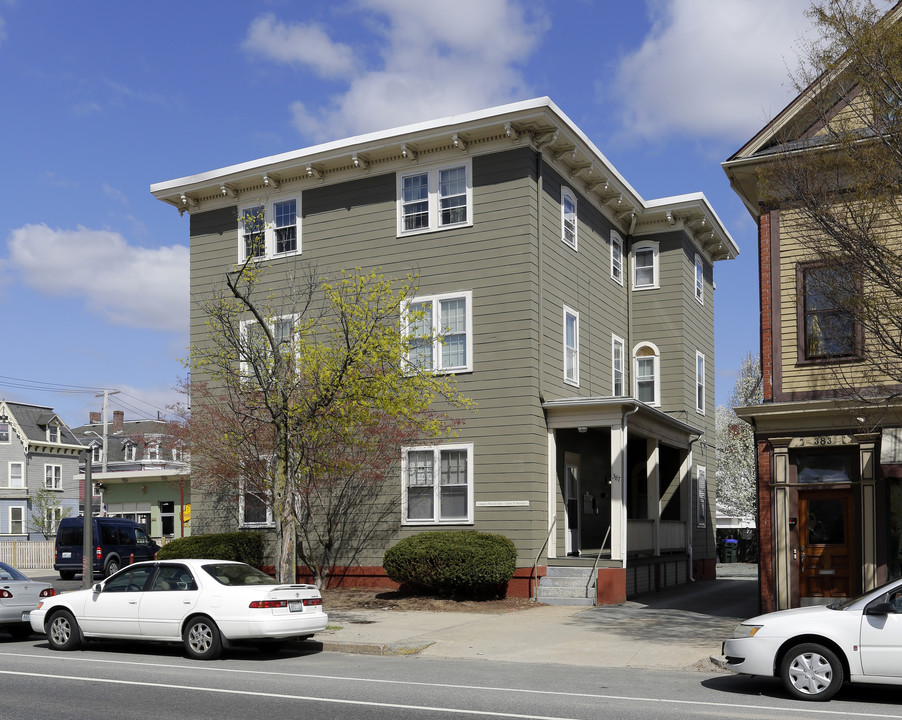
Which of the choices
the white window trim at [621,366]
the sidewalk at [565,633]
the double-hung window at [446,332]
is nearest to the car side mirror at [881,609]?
the sidewalk at [565,633]

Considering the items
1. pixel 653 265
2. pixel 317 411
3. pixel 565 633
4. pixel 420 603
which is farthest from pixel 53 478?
pixel 565 633

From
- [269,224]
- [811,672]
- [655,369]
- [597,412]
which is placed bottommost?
[811,672]

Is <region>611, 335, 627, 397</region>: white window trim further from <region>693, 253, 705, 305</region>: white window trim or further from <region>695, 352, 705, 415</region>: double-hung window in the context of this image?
<region>693, 253, 705, 305</region>: white window trim

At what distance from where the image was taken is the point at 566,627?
17.8 meters

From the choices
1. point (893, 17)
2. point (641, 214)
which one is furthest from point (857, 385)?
point (641, 214)

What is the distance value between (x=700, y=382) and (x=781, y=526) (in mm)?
13635

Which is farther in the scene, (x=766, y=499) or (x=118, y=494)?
(x=118, y=494)

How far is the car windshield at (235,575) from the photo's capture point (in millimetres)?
14414

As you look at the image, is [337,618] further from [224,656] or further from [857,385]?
Answer: [857,385]

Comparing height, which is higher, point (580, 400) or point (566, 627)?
point (580, 400)

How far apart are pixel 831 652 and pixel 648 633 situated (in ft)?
20.3

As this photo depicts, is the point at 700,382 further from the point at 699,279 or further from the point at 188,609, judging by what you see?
the point at 188,609

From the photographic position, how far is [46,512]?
201ft

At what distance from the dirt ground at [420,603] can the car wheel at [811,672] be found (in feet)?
32.6
